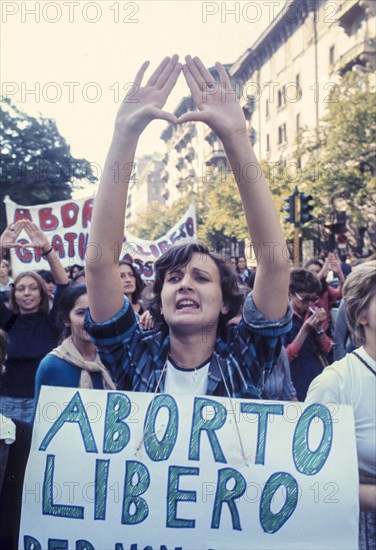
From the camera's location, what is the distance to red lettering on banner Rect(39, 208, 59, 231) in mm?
8909

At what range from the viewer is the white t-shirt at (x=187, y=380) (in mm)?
2205

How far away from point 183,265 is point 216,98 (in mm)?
531

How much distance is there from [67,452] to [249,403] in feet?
1.74

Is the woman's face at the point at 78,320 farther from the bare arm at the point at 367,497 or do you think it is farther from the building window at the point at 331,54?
the building window at the point at 331,54

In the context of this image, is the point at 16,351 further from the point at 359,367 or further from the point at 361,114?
the point at 361,114

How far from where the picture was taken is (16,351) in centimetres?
450

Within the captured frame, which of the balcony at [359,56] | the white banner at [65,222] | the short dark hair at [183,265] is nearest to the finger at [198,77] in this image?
the short dark hair at [183,265]

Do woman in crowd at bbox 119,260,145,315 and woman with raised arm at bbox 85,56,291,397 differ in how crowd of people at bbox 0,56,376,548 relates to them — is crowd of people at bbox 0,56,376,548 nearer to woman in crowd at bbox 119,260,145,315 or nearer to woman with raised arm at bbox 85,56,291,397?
woman with raised arm at bbox 85,56,291,397

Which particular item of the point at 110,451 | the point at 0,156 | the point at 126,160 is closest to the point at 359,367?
the point at 110,451

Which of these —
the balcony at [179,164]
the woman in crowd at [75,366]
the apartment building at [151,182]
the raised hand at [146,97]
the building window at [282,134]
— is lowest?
the woman in crowd at [75,366]

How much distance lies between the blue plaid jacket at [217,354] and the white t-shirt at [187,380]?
2 cm

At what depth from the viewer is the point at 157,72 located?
6.78ft

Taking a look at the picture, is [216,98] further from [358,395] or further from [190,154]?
[190,154]

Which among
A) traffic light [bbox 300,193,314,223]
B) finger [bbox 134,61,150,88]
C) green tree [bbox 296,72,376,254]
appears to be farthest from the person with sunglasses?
green tree [bbox 296,72,376,254]
